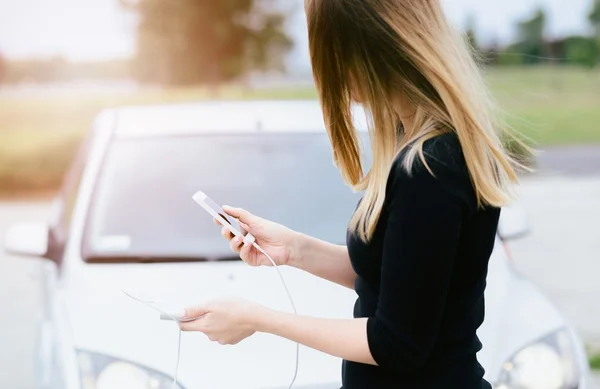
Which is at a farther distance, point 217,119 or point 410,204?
point 217,119

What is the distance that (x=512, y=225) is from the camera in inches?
134

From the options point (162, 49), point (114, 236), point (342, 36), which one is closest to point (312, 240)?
point (342, 36)

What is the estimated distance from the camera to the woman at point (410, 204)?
1430mm

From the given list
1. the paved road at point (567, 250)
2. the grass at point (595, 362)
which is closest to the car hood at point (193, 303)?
the paved road at point (567, 250)

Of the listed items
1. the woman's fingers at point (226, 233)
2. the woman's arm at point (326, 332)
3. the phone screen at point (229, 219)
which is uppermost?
the phone screen at point (229, 219)

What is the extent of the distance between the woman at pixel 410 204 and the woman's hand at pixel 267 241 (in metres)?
0.27

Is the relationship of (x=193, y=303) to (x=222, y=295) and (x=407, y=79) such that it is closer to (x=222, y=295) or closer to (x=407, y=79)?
(x=222, y=295)

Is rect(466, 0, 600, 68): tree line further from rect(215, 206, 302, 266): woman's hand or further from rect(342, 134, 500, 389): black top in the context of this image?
rect(342, 134, 500, 389): black top

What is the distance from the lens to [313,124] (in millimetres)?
3562

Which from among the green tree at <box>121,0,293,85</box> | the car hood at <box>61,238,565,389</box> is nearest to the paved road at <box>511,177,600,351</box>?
the car hood at <box>61,238,565,389</box>

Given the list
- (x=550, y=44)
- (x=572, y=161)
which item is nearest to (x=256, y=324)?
(x=572, y=161)

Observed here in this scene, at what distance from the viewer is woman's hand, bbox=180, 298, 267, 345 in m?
1.57

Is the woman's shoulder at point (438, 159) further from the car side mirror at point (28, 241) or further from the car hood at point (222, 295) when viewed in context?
the car side mirror at point (28, 241)

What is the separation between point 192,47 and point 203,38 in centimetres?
30
